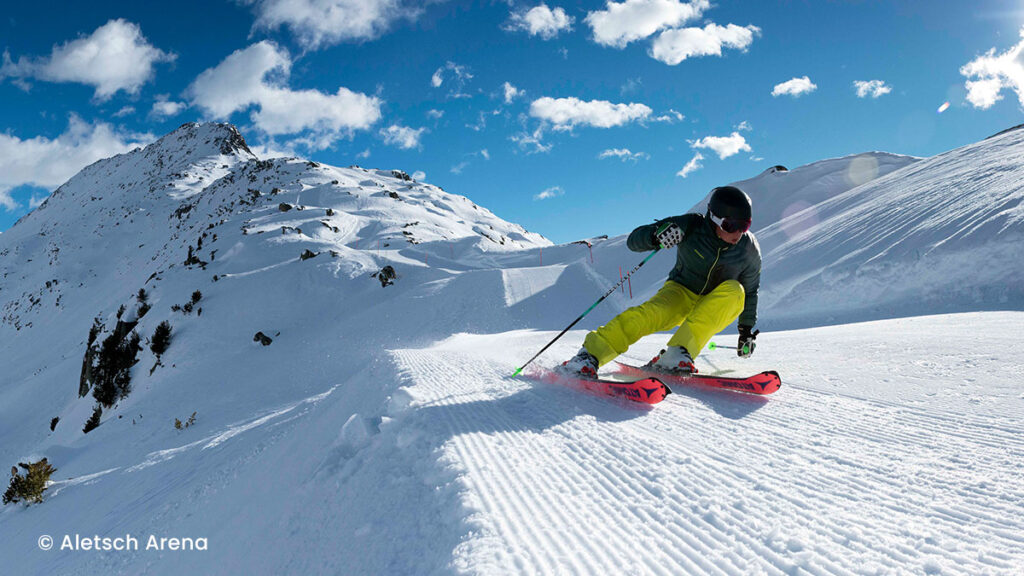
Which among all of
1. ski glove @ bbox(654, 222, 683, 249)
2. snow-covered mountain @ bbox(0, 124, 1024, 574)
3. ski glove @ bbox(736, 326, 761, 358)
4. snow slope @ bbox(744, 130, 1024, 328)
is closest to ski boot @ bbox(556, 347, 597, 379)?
snow-covered mountain @ bbox(0, 124, 1024, 574)

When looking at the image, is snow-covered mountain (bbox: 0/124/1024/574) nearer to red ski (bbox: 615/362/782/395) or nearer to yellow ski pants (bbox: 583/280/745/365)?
red ski (bbox: 615/362/782/395)

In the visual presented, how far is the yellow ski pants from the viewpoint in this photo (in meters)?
3.79

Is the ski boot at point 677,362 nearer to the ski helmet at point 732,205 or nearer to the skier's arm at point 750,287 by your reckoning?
the skier's arm at point 750,287

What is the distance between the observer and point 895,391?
10.1 ft

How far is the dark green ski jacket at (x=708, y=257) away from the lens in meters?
3.95

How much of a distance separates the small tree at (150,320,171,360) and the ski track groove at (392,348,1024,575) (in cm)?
1930

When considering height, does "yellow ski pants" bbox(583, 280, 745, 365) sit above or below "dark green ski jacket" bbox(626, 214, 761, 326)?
below

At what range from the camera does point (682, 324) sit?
389cm

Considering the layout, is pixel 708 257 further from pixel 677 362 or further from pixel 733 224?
pixel 677 362

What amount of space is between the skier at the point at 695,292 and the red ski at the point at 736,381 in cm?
10

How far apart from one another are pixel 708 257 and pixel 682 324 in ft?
2.14

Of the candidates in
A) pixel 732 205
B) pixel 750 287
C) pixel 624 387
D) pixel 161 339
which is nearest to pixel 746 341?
pixel 750 287

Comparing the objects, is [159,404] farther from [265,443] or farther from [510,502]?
[510,502]

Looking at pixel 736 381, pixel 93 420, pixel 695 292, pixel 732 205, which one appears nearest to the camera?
pixel 736 381
